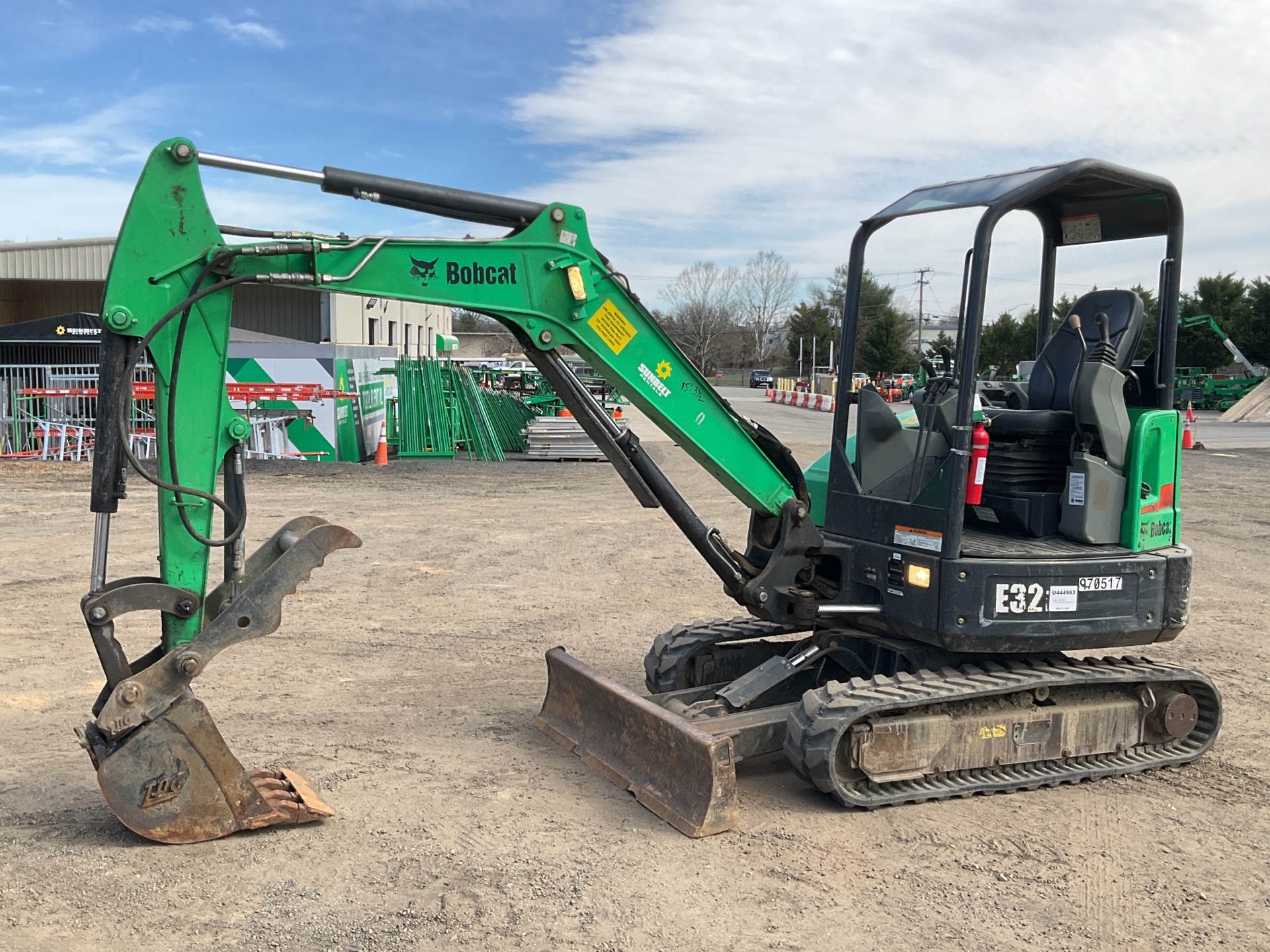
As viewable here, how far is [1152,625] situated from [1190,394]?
128ft

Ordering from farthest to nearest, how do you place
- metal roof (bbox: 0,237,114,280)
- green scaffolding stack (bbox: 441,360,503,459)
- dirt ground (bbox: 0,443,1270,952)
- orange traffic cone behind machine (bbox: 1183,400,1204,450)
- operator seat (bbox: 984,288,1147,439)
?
metal roof (bbox: 0,237,114,280) → orange traffic cone behind machine (bbox: 1183,400,1204,450) → green scaffolding stack (bbox: 441,360,503,459) → operator seat (bbox: 984,288,1147,439) → dirt ground (bbox: 0,443,1270,952)

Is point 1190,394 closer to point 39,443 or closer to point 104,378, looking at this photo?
point 39,443

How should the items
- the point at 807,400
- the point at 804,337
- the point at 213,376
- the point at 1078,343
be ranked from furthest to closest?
the point at 804,337 < the point at 807,400 < the point at 1078,343 < the point at 213,376

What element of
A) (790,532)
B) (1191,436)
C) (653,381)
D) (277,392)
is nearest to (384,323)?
(277,392)

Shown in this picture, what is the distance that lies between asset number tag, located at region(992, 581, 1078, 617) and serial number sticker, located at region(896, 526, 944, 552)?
355 mm

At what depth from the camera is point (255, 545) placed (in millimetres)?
12375

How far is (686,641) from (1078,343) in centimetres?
273

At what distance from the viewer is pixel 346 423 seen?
2130 centimetres

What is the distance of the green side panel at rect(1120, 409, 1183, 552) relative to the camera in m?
5.77

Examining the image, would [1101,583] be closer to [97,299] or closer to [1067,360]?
[1067,360]

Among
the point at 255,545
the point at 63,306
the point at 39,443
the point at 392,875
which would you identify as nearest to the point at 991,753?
the point at 392,875

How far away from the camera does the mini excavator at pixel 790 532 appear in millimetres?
4566

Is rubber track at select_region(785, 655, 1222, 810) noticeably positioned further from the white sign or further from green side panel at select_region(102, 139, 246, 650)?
green side panel at select_region(102, 139, 246, 650)

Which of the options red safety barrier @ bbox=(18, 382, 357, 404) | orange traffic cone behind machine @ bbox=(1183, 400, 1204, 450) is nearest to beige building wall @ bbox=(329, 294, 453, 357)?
red safety barrier @ bbox=(18, 382, 357, 404)
